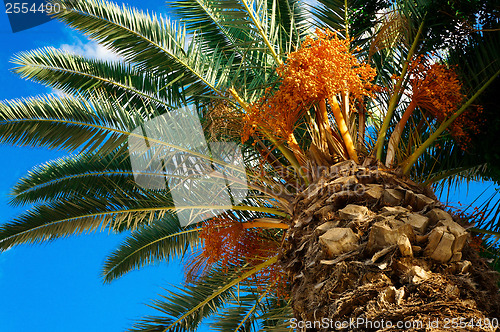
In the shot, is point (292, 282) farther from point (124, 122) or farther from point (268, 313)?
point (124, 122)

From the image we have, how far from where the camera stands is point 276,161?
5219 millimetres

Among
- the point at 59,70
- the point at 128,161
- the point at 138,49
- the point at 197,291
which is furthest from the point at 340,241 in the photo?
the point at 59,70

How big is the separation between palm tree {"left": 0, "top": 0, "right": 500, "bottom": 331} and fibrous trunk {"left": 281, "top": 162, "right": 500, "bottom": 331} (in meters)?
0.01

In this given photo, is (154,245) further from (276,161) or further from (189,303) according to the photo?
(276,161)

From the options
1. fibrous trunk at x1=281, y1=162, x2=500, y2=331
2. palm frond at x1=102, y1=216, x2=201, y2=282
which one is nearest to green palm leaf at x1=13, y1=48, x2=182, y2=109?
palm frond at x1=102, y1=216, x2=201, y2=282

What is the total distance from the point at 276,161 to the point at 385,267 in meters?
2.62

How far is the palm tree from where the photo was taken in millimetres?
2889

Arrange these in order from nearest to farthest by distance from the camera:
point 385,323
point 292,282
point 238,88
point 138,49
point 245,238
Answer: point 385,323
point 292,282
point 245,238
point 238,88
point 138,49

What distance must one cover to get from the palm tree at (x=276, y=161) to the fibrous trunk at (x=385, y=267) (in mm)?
12

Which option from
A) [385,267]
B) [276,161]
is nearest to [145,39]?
[276,161]

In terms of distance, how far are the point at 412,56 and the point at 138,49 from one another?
10.9 ft

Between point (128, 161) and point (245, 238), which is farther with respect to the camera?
point (128, 161)

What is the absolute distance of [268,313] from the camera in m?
5.45

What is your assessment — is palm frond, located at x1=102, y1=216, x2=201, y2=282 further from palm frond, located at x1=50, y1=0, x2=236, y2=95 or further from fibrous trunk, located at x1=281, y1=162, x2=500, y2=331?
fibrous trunk, located at x1=281, y1=162, x2=500, y2=331
